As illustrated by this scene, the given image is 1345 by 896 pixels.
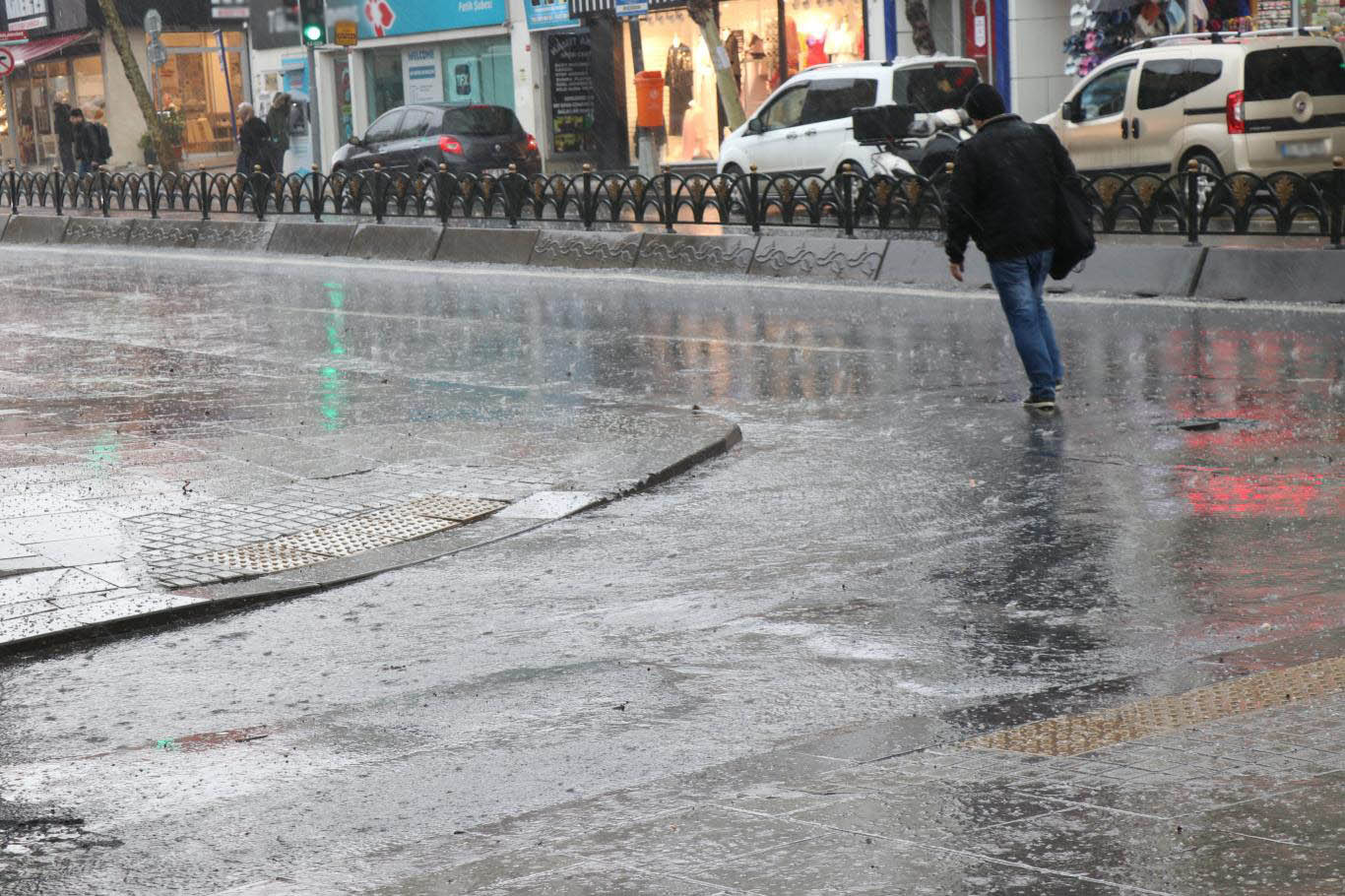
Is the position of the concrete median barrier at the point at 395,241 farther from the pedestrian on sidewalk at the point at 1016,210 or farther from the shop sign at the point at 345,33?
the pedestrian on sidewalk at the point at 1016,210

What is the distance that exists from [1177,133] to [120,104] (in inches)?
1515

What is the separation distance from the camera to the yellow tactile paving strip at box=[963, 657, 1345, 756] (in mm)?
5027

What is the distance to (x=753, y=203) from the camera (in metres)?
20.4

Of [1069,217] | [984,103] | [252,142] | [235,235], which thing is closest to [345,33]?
[235,235]

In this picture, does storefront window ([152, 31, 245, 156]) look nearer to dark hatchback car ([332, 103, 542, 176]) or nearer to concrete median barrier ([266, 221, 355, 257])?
dark hatchback car ([332, 103, 542, 176])

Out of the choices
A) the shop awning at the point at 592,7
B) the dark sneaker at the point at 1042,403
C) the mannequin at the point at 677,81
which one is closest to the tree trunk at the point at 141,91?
the shop awning at the point at 592,7

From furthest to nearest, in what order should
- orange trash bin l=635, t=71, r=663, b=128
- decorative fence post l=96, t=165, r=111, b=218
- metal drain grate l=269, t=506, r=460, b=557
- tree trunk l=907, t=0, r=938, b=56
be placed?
decorative fence post l=96, t=165, r=111, b=218, orange trash bin l=635, t=71, r=663, b=128, tree trunk l=907, t=0, r=938, b=56, metal drain grate l=269, t=506, r=460, b=557

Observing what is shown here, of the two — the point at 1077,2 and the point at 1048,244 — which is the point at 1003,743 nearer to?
the point at 1048,244

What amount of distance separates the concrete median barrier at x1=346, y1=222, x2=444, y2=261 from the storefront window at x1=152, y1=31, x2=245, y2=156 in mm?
29758

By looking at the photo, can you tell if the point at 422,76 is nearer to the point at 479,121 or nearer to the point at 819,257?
the point at 479,121

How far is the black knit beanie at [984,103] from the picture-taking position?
11031 mm

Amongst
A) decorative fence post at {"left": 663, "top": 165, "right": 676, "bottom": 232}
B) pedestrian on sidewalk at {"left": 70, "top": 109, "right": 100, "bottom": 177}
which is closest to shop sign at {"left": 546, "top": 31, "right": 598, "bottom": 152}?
pedestrian on sidewalk at {"left": 70, "top": 109, "right": 100, "bottom": 177}

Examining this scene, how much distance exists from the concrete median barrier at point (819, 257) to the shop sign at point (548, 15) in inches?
790

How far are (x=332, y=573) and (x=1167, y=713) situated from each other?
3583mm
